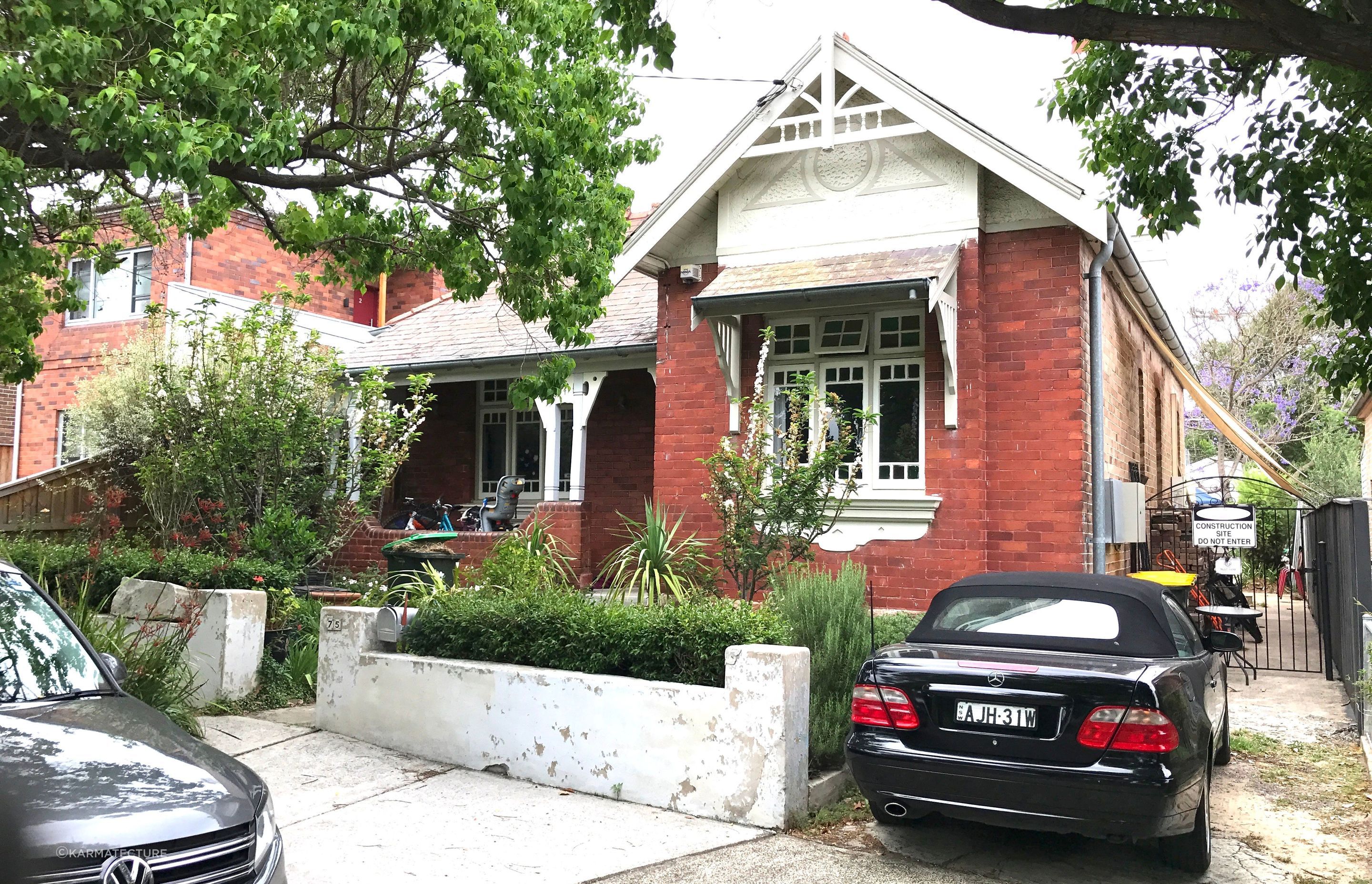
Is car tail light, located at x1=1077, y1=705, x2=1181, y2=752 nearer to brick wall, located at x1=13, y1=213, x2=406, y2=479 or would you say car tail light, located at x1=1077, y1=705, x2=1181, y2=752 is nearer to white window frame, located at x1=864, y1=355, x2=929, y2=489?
white window frame, located at x1=864, y1=355, x2=929, y2=489

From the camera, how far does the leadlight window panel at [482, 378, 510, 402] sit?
55.7 ft

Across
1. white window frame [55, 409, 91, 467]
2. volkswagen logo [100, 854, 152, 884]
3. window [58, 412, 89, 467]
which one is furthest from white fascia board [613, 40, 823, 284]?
white window frame [55, 409, 91, 467]

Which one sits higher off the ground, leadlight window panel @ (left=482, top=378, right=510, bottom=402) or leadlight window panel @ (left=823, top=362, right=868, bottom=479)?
leadlight window panel @ (left=482, top=378, right=510, bottom=402)

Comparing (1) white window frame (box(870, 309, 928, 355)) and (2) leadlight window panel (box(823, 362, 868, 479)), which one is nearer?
(1) white window frame (box(870, 309, 928, 355))

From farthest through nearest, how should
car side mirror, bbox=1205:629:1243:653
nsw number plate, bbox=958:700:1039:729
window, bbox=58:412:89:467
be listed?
window, bbox=58:412:89:467 < car side mirror, bbox=1205:629:1243:653 < nsw number plate, bbox=958:700:1039:729

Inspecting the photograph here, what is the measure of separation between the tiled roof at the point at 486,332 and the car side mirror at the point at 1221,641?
7931 mm

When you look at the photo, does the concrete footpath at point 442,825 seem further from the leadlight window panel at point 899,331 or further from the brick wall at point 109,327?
the brick wall at point 109,327

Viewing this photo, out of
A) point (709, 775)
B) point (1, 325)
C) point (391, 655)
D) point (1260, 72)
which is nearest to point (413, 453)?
point (1, 325)

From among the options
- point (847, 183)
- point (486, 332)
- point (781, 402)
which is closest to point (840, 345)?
point (781, 402)

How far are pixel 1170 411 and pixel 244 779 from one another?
19259 mm

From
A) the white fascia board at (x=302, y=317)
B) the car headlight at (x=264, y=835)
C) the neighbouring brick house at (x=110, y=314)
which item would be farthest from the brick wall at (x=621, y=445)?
the car headlight at (x=264, y=835)

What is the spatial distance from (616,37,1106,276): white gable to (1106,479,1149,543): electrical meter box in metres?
2.78

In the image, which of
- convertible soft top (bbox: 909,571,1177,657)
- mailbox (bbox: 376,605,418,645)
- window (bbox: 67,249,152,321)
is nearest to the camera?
convertible soft top (bbox: 909,571,1177,657)

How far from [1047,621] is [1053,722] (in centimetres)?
92
